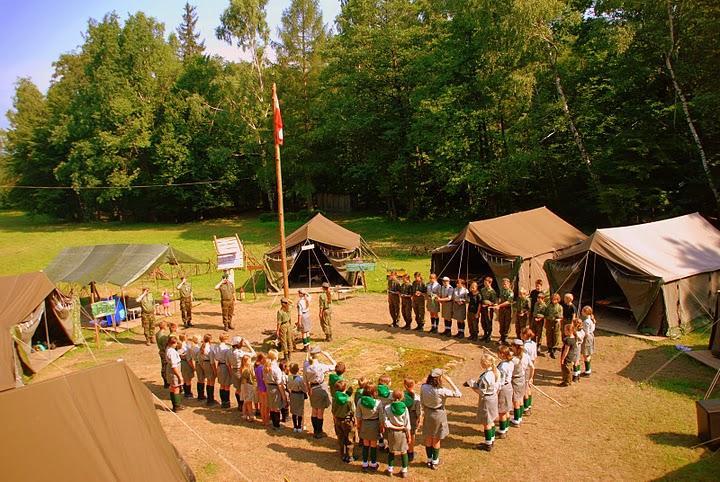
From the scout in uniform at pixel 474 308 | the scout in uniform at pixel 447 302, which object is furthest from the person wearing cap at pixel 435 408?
the scout in uniform at pixel 447 302

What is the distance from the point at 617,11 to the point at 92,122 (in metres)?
37.0

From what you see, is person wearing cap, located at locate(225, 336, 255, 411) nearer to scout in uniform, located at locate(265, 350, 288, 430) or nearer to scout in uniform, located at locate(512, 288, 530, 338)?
scout in uniform, located at locate(265, 350, 288, 430)

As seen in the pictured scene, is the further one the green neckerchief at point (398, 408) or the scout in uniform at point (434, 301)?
the scout in uniform at point (434, 301)

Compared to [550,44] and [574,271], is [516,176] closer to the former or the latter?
[550,44]

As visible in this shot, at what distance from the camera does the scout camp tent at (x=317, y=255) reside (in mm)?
18688

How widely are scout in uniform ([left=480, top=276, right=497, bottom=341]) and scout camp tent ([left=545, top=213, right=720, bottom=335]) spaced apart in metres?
2.50

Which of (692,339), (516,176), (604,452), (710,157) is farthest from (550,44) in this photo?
(604,452)

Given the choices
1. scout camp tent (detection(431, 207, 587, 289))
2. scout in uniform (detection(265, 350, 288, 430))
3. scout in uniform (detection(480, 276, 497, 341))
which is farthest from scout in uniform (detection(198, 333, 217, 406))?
scout camp tent (detection(431, 207, 587, 289))

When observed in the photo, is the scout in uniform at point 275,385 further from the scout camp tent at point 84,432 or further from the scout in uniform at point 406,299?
the scout in uniform at point 406,299

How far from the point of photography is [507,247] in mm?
15398

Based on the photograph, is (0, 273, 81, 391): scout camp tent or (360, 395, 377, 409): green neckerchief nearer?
(360, 395, 377, 409): green neckerchief

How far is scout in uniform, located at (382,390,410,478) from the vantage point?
6879 mm

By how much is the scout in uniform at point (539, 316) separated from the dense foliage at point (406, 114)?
1204 centimetres

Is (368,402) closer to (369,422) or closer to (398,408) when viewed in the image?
(369,422)
